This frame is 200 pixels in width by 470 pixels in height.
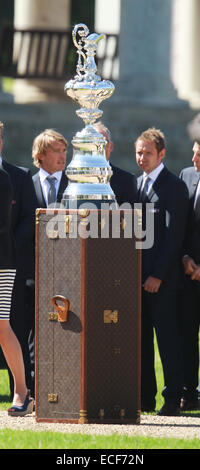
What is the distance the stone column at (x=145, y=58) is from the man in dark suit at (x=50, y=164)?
50.0ft

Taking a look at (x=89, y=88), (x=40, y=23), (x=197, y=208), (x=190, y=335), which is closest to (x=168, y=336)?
(x=190, y=335)

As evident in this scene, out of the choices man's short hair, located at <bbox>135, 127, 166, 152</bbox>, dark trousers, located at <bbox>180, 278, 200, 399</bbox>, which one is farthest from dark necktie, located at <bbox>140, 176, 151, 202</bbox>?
dark trousers, located at <bbox>180, 278, 200, 399</bbox>

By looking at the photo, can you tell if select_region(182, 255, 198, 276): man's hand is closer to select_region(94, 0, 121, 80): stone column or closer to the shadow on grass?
the shadow on grass

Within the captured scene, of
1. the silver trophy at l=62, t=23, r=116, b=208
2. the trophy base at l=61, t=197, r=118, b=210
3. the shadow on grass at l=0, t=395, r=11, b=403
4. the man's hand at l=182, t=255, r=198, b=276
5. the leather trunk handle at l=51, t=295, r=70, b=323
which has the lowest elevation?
the shadow on grass at l=0, t=395, r=11, b=403

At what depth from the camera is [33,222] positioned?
10383mm

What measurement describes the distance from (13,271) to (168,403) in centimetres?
164

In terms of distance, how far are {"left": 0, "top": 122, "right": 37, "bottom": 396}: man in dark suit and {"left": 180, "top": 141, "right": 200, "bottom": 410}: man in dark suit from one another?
118 centimetres

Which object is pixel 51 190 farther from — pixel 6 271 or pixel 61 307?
pixel 61 307

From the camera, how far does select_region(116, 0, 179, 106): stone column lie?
2572 centimetres

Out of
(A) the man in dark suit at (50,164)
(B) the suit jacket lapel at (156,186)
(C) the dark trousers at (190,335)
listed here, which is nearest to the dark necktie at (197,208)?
(B) the suit jacket lapel at (156,186)

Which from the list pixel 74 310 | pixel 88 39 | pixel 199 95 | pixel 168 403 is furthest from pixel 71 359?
pixel 199 95

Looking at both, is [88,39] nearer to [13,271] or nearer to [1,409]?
[13,271]

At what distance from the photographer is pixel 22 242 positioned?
10.4 meters
